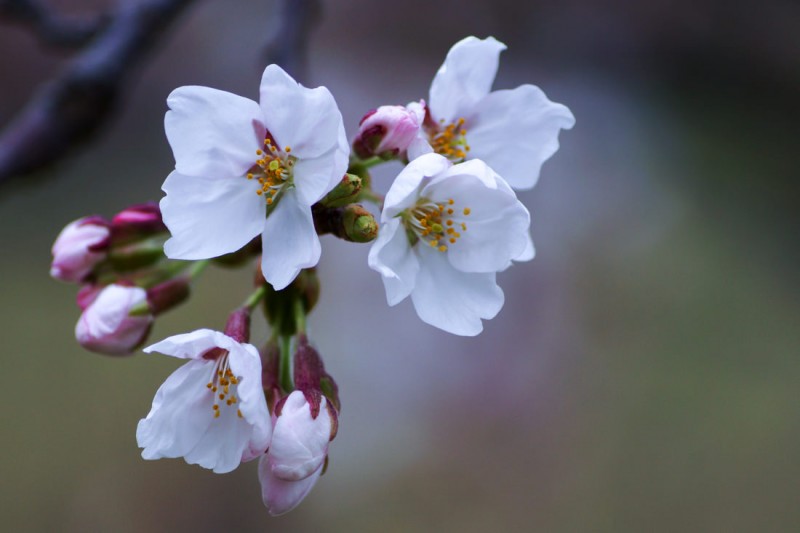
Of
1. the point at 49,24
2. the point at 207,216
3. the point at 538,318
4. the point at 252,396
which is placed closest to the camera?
the point at 252,396

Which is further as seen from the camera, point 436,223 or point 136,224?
point 136,224

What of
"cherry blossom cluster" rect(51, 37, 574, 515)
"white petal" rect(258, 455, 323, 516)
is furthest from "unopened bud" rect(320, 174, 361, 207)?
"white petal" rect(258, 455, 323, 516)

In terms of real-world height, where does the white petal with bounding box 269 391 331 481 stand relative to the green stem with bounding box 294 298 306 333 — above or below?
below

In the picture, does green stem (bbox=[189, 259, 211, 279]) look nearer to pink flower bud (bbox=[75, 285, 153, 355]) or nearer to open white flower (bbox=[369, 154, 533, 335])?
pink flower bud (bbox=[75, 285, 153, 355])

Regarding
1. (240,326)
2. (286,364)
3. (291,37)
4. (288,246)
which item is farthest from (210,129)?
(291,37)

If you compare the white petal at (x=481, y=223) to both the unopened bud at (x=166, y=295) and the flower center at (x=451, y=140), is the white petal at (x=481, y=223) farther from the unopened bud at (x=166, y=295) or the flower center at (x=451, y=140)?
the unopened bud at (x=166, y=295)

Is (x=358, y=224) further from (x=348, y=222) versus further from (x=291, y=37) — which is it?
(x=291, y=37)

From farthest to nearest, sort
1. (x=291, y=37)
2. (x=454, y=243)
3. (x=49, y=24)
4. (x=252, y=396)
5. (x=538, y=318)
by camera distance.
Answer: (x=538, y=318), (x=49, y=24), (x=291, y=37), (x=454, y=243), (x=252, y=396)

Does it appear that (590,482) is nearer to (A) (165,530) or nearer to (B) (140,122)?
(A) (165,530)
